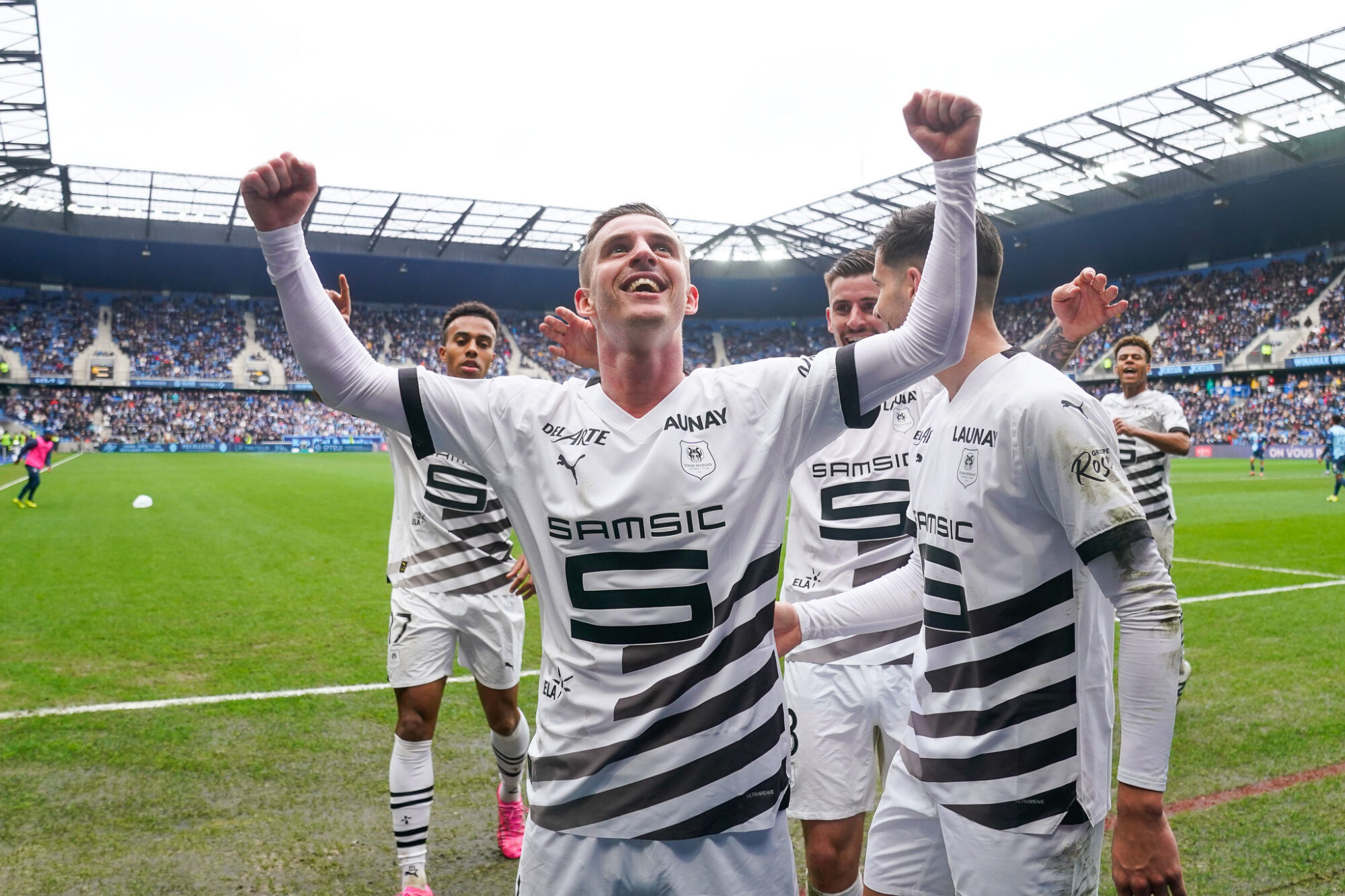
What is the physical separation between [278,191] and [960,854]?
2.23m

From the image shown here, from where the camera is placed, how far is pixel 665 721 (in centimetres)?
202

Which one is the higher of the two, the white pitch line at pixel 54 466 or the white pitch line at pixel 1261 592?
the white pitch line at pixel 54 466

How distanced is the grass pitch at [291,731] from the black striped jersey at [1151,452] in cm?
130

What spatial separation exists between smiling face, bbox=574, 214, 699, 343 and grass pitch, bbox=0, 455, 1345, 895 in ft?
9.30

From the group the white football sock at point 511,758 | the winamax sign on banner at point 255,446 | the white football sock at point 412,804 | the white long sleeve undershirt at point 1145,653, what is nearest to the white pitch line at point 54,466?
the winamax sign on banner at point 255,446

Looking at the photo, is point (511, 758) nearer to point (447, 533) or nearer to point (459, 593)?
point (459, 593)

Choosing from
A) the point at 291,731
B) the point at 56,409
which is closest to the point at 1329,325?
the point at 291,731

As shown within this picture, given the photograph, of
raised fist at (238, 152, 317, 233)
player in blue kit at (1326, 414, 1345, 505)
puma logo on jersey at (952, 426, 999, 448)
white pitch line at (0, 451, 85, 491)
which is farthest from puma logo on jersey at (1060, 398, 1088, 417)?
white pitch line at (0, 451, 85, 491)

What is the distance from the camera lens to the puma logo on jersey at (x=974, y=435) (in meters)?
2.31

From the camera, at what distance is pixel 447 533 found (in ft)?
14.9

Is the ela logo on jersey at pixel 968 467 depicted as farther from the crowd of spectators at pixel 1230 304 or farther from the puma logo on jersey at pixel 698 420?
the crowd of spectators at pixel 1230 304

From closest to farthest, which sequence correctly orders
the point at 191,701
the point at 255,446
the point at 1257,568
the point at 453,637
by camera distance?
the point at 453,637 → the point at 191,701 → the point at 1257,568 → the point at 255,446

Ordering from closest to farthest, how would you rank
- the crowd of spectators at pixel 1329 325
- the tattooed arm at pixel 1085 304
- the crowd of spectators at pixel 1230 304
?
the tattooed arm at pixel 1085 304
the crowd of spectators at pixel 1329 325
the crowd of spectators at pixel 1230 304

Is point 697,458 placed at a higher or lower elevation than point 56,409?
lower
